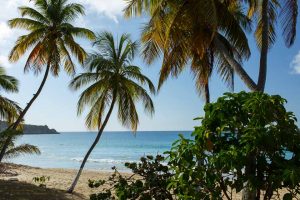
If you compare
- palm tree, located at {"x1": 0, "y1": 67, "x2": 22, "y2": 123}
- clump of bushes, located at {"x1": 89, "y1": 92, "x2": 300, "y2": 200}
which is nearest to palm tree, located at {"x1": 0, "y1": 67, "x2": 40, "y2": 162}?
palm tree, located at {"x1": 0, "y1": 67, "x2": 22, "y2": 123}

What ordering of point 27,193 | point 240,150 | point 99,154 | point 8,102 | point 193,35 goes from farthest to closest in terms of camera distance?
point 99,154 < point 8,102 < point 27,193 < point 193,35 < point 240,150

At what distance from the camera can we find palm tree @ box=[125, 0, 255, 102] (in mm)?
11328

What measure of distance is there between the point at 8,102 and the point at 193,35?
30.5ft

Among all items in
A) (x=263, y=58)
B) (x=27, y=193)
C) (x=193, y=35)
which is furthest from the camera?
(x=27, y=193)

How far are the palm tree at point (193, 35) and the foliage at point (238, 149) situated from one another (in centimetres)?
497

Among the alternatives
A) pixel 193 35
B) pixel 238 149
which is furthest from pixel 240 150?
pixel 193 35

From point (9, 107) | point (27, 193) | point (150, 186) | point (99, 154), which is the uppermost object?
point (9, 107)

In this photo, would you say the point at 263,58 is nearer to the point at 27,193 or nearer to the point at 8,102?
the point at 27,193

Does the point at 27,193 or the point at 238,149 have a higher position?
the point at 238,149

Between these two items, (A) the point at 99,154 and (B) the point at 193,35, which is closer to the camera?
(B) the point at 193,35

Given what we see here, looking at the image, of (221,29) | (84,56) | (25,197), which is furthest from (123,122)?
(221,29)

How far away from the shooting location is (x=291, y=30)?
35.3 feet

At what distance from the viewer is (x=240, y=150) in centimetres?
479

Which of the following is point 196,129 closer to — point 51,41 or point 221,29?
point 221,29
